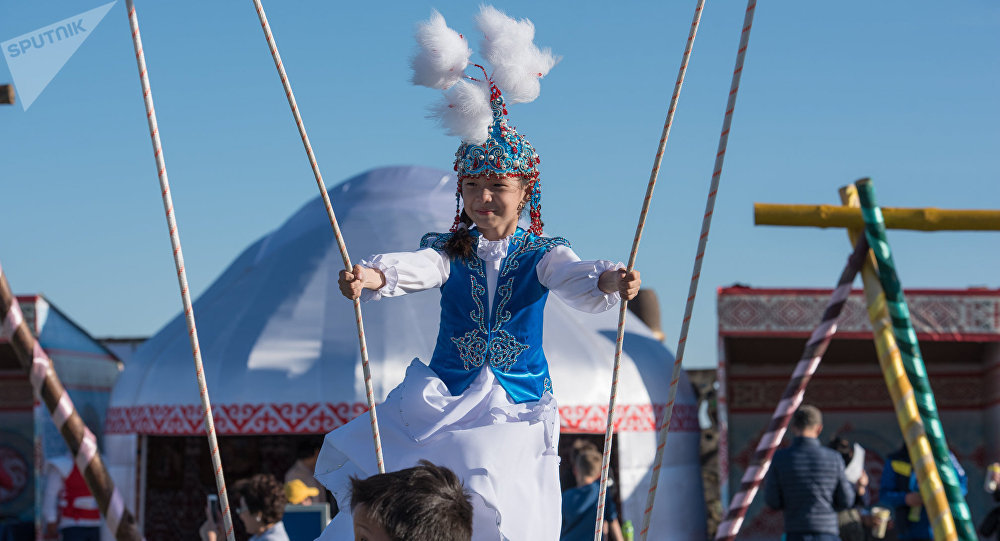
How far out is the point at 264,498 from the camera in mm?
3049

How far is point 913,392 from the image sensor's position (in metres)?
3.43

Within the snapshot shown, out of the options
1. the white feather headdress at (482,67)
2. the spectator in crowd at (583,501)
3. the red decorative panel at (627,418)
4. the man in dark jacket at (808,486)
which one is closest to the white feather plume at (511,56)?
the white feather headdress at (482,67)

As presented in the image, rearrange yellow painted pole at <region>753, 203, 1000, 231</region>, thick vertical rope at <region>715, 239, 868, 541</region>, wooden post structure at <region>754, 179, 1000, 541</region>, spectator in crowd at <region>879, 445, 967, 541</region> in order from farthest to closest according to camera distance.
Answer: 1. spectator in crowd at <region>879, 445, 967, 541</region>
2. yellow painted pole at <region>753, 203, 1000, 231</region>
3. wooden post structure at <region>754, 179, 1000, 541</region>
4. thick vertical rope at <region>715, 239, 868, 541</region>

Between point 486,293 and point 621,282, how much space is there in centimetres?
32

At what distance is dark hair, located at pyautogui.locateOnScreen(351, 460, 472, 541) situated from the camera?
4.39ft

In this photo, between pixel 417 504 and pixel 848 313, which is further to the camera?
pixel 848 313

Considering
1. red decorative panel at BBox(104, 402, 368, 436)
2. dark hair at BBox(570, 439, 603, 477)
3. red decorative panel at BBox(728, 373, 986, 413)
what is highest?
red decorative panel at BBox(728, 373, 986, 413)

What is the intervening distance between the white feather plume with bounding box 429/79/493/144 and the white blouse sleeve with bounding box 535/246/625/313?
0.99 feet

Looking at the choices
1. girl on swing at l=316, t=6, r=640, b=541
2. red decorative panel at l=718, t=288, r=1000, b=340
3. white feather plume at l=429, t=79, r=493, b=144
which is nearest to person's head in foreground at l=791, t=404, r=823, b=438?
girl on swing at l=316, t=6, r=640, b=541

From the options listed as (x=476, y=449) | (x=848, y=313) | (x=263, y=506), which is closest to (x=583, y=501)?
(x=263, y=506)

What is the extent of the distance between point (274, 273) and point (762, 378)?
176 inches

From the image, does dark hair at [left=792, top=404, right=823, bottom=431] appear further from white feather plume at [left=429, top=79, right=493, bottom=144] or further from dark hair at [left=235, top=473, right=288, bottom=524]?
white feather plume at [left=429, top=79, right=493, bottom=144]

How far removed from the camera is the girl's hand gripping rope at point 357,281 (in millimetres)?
2191

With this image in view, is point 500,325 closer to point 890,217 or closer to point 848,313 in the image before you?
point 890,217
